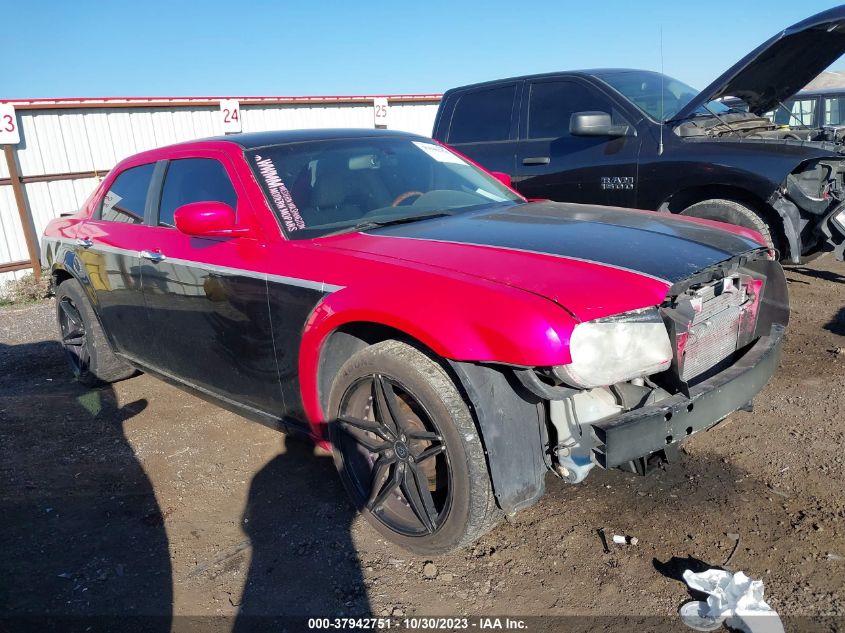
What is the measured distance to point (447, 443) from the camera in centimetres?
255

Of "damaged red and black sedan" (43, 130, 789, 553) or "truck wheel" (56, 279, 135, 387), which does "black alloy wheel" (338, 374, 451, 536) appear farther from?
A: "truck wheel" (56, 279, 135, 387)

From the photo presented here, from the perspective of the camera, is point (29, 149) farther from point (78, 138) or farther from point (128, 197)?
point (128, 197)

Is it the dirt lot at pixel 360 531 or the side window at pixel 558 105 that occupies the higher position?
the side window at pixel 558 105

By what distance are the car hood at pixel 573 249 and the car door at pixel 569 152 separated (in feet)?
8.38

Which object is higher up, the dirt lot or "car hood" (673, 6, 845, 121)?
"car hood" (673, 6, 845, 121)

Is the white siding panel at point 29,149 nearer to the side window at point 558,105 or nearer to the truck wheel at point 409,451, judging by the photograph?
the side window at point 558,105

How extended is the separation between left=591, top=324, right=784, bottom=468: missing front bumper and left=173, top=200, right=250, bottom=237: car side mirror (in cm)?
192

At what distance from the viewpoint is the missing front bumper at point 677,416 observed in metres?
2.38

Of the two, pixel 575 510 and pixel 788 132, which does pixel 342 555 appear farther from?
pixel 788 132

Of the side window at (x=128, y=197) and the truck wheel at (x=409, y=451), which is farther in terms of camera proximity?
the side window at (x=128, y=197)

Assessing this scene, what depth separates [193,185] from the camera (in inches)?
150

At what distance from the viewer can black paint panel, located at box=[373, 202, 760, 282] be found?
264 cm

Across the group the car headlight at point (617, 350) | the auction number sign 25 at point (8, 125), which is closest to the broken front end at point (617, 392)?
the car headlight at point (617, 350)

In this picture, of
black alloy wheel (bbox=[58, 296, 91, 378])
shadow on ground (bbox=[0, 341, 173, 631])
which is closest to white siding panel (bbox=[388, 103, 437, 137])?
black alloy wheel (bbox=[58, 296, 91, 378])
